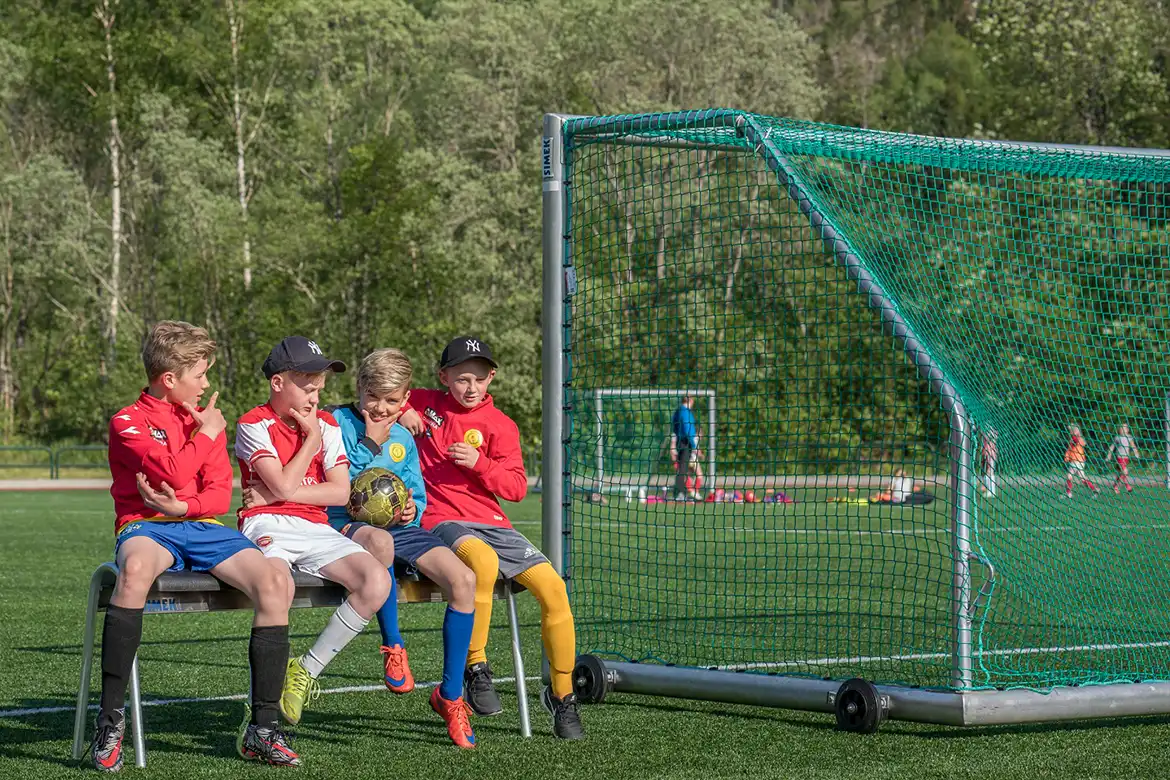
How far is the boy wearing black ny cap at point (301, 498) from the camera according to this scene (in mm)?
6164

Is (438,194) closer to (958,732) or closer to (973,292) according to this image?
(973,292)

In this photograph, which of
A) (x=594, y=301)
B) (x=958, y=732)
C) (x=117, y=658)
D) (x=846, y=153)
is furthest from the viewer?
(x=594, y=301)

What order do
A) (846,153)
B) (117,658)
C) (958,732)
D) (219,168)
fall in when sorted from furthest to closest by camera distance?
(219,168) < (846,153) < (958,732) < (117,658)

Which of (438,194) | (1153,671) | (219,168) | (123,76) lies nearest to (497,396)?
(438,194)

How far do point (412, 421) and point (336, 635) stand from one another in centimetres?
112

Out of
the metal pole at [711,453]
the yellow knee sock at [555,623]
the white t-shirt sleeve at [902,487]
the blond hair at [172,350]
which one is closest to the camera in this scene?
the blond hair at [172,350]

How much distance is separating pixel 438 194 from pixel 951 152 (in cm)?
3449

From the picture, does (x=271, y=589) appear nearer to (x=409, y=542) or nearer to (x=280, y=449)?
(x=280, y=449)

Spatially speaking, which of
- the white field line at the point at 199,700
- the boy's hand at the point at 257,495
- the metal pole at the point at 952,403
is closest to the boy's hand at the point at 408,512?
the boy's hand at the point at 257,495

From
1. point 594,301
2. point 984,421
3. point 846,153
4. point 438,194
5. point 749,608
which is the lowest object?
point 749,608

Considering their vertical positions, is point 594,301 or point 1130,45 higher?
point 1130,45

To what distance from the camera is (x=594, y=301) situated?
29.7 feet

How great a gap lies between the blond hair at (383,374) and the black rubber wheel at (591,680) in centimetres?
165

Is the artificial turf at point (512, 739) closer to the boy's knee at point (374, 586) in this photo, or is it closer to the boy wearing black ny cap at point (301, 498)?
the boy wearing black ny cap at point (301, 498)
